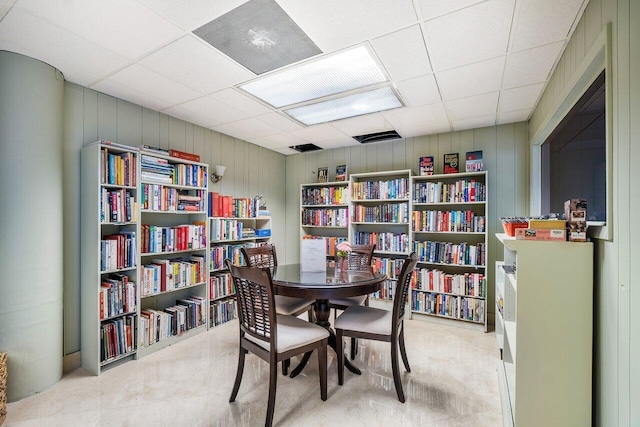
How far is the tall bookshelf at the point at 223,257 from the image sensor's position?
11.3ft

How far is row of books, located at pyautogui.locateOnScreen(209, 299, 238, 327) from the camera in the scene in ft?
11.3

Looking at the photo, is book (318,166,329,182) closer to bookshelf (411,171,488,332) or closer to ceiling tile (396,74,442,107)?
bookshelf (411,171,488,332)

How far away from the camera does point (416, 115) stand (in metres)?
3.20

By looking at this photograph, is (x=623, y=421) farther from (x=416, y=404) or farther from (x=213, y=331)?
(x=213, y=331)

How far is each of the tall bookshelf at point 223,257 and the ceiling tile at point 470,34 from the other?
9.11ft

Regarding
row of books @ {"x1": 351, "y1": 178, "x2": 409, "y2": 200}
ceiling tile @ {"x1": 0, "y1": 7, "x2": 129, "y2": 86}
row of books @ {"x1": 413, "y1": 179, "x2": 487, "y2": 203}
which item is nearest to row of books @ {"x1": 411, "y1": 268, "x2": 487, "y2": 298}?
row of books @ {"x1": 413, "y1": 179, "x2": 487, "y2": 203}

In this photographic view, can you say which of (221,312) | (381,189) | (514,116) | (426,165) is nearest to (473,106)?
(514,116)

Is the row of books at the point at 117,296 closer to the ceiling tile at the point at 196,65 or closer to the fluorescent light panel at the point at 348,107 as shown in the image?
the ceiling tile at the point at 196,65

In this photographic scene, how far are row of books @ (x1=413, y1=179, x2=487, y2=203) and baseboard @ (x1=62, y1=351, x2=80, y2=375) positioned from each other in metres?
3.82

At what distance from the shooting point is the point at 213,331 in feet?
10.9

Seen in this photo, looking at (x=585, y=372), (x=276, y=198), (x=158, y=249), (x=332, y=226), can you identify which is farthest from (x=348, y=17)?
(x=276, y=198)

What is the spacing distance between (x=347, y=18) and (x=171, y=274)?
2756mm

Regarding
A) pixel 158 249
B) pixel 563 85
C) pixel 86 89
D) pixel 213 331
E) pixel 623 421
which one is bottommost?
pixel 213 331

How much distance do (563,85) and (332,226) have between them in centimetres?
302
